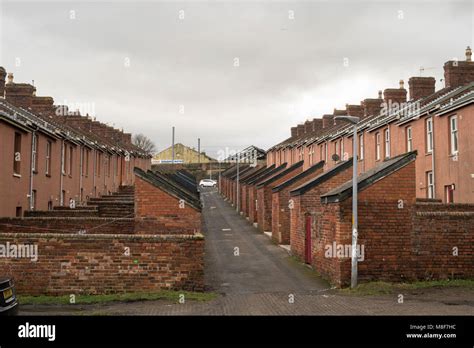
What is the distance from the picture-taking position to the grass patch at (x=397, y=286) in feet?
43.7

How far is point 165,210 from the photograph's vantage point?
1583 centimetres

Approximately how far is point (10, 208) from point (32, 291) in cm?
790

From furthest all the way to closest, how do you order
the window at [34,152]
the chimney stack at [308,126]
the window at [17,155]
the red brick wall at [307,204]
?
the chimney stack at [308,126]
the window at [34,152]
the window at [17,155]
the red brick wall at [307,204]

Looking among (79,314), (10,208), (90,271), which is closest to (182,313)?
(79,314)

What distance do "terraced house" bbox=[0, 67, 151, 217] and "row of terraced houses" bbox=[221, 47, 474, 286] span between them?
10781 mm

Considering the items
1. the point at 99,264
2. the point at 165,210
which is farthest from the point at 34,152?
the point at 99,264

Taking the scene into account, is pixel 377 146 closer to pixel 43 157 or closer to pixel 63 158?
pixel 63 158

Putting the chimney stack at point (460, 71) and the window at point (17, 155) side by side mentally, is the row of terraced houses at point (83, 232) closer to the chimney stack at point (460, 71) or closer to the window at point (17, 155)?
the window at point (17, 155)

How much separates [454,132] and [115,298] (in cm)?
1586

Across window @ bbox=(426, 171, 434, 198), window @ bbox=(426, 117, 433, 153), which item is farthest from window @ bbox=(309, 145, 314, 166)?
window @ bbox=(426, 117, 433, 153)

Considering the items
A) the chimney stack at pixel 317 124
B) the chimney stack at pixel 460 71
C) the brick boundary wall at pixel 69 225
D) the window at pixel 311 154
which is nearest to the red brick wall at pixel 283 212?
the chimney stack at pixel 460 71

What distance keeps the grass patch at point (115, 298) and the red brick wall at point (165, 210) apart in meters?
3.22

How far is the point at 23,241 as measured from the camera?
12750 mm

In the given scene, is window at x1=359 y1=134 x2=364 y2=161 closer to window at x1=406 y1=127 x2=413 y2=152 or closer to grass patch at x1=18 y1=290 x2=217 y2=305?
window at x1=406 y1=127 x2=413 y2=152
